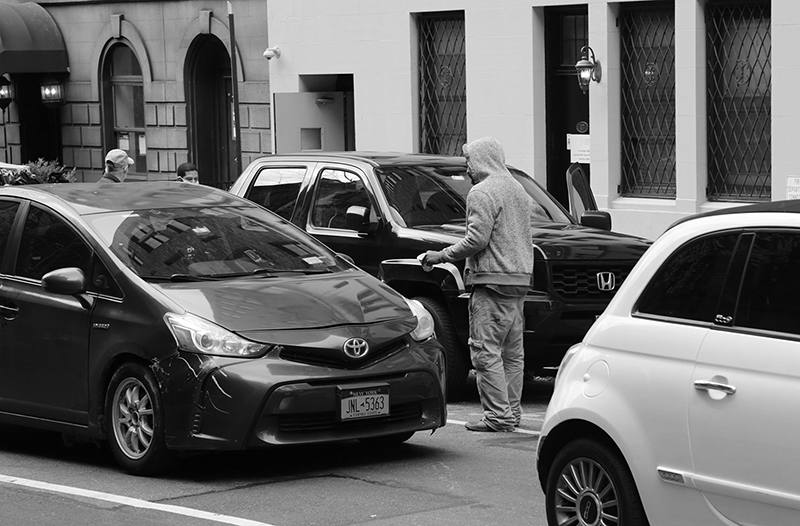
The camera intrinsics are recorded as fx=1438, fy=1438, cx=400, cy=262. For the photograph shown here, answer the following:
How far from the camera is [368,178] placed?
458 inches

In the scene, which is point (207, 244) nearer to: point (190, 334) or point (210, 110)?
point (190, 334)

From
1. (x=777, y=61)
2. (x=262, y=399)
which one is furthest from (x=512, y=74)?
(x=262, y=399)

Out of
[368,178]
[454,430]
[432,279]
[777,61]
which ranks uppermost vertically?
[777,61]

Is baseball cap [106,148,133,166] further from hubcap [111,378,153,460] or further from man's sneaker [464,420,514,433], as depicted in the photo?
hubcap [111,378,153,460]

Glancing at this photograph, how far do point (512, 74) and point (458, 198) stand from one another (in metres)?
9.07

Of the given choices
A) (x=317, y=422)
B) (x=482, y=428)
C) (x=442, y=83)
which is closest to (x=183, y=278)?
(x=317, y=422)

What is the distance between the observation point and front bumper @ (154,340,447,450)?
7.64 m

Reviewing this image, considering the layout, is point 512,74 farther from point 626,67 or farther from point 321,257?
point 321,257

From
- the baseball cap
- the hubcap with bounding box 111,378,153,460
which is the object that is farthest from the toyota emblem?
the baseball cap

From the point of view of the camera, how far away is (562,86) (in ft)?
66.5

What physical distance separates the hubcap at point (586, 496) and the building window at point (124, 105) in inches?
915

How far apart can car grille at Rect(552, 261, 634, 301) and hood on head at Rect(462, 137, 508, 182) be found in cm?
127

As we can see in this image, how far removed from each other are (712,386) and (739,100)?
13.2 metres

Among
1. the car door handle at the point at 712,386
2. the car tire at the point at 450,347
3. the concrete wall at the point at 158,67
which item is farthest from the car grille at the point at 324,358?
the concrete wall at the point at 158,67
